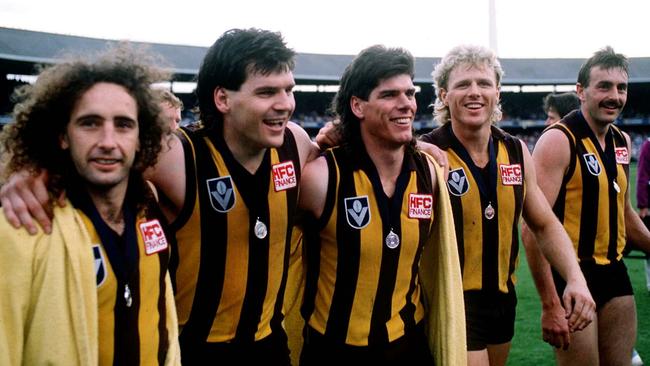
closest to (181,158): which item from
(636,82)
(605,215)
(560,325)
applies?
(560,325)

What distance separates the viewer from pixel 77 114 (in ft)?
7.63

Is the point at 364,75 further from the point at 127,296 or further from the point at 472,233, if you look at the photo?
the point at 127,296

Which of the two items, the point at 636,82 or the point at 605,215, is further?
the point at 636,82

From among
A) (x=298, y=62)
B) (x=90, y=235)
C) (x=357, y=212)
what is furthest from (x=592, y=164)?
(x=298, y=62)

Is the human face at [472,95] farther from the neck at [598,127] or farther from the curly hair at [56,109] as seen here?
the curly hair at [56,109]

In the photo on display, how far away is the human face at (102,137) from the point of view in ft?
7.47

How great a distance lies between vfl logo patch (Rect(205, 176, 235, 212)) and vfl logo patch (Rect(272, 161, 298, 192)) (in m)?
0.23

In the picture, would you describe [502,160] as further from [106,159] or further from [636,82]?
[636,82]

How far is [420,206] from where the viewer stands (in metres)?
3.23

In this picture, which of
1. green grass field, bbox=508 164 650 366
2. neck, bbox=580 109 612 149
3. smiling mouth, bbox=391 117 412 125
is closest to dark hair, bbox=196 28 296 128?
smiling mouth, bbox=391 117 412 125

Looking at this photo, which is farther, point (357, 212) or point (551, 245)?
point (551, 245)

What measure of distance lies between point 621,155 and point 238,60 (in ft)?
9.27

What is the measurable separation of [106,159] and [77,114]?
209 mm

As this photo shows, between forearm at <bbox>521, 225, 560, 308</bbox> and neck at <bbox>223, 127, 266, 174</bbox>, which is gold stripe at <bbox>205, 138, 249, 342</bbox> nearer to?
neck at <bbox>223, 127, 266, 174</bbox>
